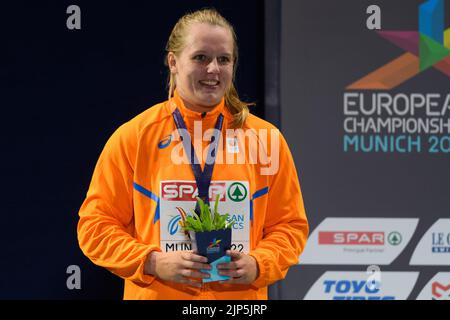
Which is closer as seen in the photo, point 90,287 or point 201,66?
point 201,66

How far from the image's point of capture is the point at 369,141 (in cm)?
365

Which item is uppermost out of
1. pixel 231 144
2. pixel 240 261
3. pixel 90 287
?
pixel 231 144

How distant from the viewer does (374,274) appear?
3.64 meters

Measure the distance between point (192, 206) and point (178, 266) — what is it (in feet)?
0.90

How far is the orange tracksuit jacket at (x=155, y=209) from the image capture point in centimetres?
255

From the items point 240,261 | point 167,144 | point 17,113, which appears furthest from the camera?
point 17,113

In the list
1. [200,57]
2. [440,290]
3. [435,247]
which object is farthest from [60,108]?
[440,290]

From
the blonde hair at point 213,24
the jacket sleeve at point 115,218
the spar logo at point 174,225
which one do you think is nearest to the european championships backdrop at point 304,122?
the blonde hair at point 213,24

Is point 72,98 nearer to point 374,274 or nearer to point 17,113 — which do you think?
point 17,113

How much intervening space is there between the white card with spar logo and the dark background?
1.10m

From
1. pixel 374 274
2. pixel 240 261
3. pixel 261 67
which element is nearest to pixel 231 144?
pixel 240 261

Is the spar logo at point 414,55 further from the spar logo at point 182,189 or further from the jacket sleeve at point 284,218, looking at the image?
the spar logo at point 182,189

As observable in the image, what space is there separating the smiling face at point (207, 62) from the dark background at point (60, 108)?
3.41 ft

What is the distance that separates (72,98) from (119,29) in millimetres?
383
